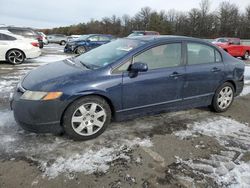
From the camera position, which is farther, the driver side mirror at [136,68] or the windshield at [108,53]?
the windshield at [108,53]

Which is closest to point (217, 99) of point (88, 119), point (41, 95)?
point (88, 119)

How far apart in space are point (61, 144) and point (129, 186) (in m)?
1.28

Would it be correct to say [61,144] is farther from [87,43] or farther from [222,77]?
[87,43]

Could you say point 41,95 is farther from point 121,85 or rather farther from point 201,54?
point 201,54

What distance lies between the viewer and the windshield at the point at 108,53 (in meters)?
3.96

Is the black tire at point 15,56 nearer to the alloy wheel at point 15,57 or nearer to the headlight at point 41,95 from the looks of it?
the alloy wheel at point 15,57

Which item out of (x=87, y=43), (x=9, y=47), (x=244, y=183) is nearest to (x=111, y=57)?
(x=244, y=183)

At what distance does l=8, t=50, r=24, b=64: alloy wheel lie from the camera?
10930mm

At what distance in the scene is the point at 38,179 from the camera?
2.79 meters

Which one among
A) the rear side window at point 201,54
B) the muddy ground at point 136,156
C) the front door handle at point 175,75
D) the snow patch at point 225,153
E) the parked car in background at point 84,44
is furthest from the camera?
the parked car in background at point 84,44

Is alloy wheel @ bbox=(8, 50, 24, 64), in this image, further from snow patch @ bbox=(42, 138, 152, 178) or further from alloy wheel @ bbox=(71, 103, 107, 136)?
snow patch @ bbox=(42, 138, 152, 178)

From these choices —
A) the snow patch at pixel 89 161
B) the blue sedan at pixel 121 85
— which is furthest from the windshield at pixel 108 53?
the snow patch at pixel 89 161

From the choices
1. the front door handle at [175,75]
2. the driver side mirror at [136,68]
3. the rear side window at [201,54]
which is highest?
the rear side window at [201,54]

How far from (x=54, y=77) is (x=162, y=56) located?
1763 millimetres
